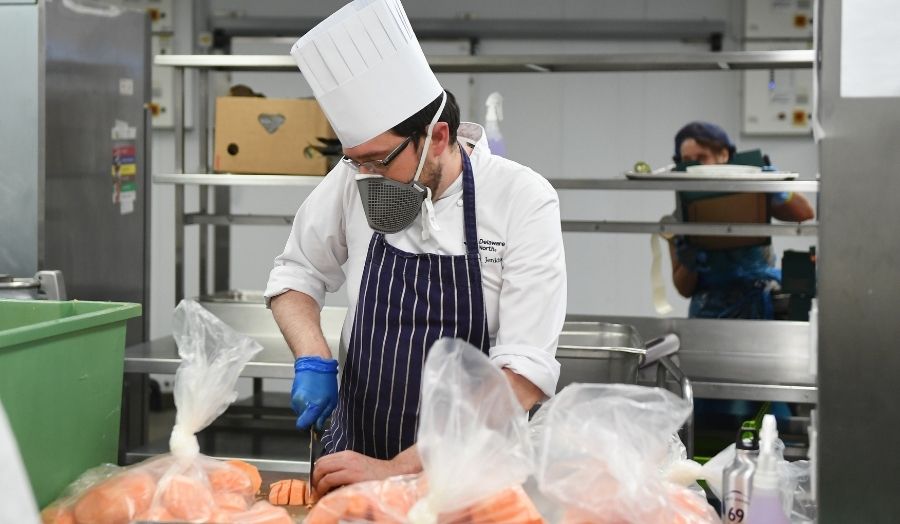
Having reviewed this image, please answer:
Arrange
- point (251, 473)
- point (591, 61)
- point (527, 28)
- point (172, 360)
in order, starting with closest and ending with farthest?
point (251, 473)
point (172, 360)
point (591, 61)
point (527, 28)

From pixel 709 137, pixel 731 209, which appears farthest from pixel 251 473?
pixel 709 137

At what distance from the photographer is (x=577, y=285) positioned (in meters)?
5.72

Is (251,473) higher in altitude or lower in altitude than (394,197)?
lower

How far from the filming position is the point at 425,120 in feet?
5.87

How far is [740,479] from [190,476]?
75 cm

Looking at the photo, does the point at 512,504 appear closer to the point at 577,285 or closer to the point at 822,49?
the point at 822,49

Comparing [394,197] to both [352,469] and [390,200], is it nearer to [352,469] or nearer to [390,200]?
[390,200]

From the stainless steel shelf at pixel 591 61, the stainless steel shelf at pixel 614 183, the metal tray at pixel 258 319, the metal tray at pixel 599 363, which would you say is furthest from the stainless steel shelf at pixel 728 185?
the metal tray at pixel 258 319

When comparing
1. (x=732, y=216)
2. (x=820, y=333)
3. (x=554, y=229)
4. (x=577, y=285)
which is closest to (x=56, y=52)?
(x=554, y=229)

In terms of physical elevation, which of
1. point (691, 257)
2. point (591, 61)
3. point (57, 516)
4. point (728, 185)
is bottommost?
point (57, 516)

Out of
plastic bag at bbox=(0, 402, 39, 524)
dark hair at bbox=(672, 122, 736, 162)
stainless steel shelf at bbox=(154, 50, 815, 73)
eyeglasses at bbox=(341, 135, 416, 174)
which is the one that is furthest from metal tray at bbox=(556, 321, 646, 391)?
plastic bag at bbox=(0, 402, 39, 524)

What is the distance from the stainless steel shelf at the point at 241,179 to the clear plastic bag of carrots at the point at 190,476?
1655 mm

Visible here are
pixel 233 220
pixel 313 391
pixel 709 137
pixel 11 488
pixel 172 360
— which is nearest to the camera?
pixel 11 488

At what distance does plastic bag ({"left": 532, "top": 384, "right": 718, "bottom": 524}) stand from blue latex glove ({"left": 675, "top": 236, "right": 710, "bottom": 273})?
2.85 m
